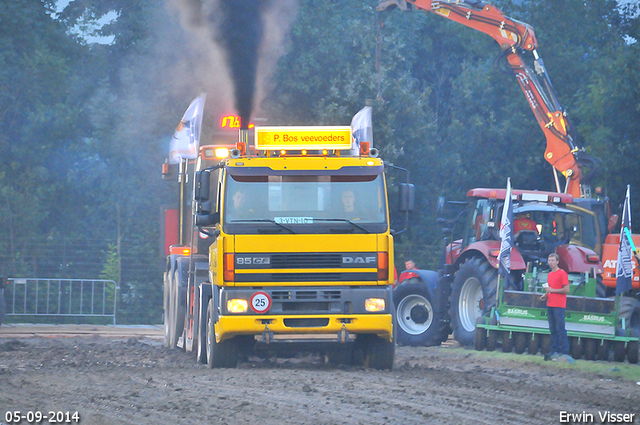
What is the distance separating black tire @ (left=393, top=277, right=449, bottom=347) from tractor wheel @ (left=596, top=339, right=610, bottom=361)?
4.06 metres

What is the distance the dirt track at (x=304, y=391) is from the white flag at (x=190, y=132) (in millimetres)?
3639

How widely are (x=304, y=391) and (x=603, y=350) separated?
6569 millimetres

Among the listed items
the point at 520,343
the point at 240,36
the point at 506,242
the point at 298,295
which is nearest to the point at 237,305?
the point at 298,295

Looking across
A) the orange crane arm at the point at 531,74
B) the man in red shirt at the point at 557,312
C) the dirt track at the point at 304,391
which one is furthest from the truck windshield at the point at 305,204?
the orange crane arm at the point at 531,74

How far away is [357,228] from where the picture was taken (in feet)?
39.1

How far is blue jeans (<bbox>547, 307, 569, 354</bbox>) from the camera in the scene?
48.0ft

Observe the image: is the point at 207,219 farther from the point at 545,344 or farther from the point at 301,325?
the point at 545,344

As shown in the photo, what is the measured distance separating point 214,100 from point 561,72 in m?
16.9

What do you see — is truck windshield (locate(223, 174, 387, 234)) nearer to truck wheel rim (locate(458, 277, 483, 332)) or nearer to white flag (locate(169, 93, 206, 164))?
white flag (locate(169, 93, 206, 164))

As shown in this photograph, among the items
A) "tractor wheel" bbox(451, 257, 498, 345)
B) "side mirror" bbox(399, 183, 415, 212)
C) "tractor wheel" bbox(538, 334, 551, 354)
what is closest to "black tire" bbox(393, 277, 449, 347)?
"tractor wheel" bbox(451, 257, 498, 345)

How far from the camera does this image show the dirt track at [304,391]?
871cm

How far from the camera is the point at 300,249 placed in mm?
11852

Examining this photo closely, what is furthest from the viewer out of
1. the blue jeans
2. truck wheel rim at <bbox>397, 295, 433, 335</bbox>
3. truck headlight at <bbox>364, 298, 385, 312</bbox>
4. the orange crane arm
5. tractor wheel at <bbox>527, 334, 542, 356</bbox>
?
the orange crane arm

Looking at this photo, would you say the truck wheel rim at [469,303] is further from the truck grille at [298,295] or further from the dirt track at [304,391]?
the truck grille at [298,295]
